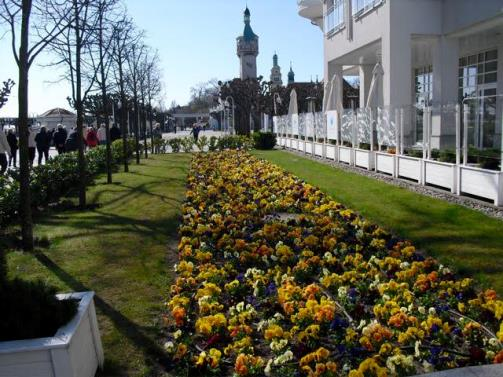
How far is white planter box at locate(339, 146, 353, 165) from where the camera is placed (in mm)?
→ 17484

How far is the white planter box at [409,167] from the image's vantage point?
40.6 ft

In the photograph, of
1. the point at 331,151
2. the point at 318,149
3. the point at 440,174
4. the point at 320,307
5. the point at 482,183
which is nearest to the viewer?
the point at 320,307

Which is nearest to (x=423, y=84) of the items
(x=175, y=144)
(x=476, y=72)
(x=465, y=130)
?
(x=476, y=72)

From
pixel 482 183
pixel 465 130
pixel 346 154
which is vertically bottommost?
pixel 482 183

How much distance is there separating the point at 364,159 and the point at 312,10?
19857 millimetres

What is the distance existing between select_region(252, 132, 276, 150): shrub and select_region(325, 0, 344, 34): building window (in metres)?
6.10

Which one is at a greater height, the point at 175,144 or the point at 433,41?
the point at 433,41

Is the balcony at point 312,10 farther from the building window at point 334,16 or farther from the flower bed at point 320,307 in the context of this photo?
the flower bed at point 320,307

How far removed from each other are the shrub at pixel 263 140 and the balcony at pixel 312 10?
8671mm

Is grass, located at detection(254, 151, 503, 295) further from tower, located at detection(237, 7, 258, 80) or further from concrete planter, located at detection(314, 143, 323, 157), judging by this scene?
tower, located at detection(237, 7, 258, 80)

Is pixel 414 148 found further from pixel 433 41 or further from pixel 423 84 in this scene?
pixel 423 84

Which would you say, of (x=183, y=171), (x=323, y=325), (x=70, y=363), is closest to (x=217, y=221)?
(x=323, y=325)

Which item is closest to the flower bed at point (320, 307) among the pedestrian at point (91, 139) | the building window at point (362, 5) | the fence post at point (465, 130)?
the fence post at point (465, 130)

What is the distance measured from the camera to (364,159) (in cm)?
1606
